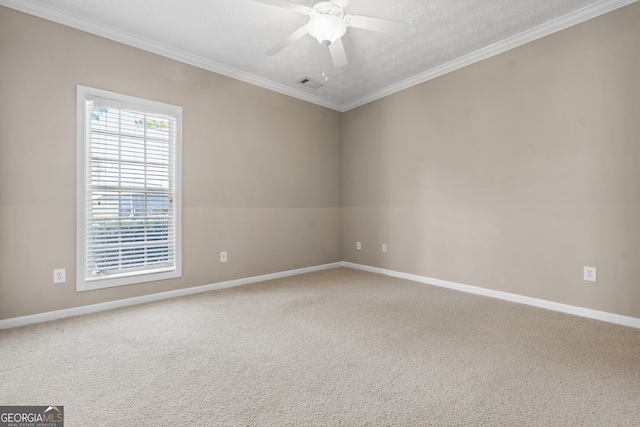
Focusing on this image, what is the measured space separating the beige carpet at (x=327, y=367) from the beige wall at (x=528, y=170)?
1.65ft

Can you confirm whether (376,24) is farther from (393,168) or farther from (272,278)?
(272,278)

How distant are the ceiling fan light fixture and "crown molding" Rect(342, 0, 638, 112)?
192 centimetres

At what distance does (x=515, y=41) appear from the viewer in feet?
9.93

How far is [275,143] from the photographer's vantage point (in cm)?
417

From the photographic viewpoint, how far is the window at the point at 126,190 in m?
2.77

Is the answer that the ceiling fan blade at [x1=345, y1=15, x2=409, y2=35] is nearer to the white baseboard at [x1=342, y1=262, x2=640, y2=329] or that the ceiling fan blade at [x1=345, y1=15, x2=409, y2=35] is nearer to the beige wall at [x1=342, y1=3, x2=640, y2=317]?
the beige wall at [x1=342, y1=3, x2=640, y2=317]

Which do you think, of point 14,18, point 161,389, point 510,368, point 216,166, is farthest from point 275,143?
point 510,368

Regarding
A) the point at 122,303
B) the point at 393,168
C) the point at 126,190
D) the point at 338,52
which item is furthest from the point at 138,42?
the point at 393,168

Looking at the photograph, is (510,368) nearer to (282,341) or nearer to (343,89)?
(282,341)

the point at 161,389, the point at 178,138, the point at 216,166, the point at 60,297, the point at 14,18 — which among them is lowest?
the point at 161,389

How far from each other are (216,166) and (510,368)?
335 cm

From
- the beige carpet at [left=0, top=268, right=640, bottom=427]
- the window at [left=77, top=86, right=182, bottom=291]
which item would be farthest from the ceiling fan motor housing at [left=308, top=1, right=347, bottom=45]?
the beige carpet at [left=0, top=268, right=640, bottom=427]

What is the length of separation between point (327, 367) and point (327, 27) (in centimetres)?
→ 235

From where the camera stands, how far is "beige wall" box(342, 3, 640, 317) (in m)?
2.50
